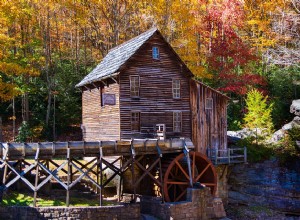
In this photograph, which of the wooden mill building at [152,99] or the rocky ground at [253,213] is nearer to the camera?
the wooden mill building at [152,99]

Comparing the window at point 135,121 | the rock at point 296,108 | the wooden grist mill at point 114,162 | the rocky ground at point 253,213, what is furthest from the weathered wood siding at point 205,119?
the rock at point 296,108

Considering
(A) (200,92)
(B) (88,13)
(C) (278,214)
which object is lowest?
(C) (278,214)

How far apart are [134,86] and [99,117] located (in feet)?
11.5

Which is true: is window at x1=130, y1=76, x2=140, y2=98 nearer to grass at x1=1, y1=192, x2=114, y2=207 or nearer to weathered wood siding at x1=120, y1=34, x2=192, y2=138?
weathered wood siding at x1=120, y1=34, x2=192, y2=138

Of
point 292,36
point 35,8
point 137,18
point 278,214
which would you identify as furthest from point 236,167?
point 35,8

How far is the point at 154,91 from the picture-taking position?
20359 millimetres

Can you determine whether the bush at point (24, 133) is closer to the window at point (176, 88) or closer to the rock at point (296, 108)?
the window at point (176, 88)

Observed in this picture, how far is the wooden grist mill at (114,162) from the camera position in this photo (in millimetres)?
14367

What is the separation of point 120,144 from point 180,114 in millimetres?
6178

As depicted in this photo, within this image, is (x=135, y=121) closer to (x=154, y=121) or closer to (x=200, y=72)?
(x=154, y=121)

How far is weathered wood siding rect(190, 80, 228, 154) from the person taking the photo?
2133 cm

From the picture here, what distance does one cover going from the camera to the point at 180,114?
21.1 m

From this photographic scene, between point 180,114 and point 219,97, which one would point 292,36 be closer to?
point 219,97


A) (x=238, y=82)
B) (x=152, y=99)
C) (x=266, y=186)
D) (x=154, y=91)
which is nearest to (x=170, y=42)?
(x=238, y=82)
